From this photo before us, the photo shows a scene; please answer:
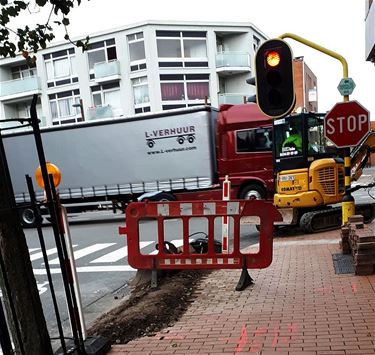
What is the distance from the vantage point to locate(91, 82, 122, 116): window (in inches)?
1453

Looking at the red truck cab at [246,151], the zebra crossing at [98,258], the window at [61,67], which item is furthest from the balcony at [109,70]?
the zebra crossing at [98,258]

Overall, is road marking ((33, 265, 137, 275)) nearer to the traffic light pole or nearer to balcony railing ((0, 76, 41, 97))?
the traffic light pole

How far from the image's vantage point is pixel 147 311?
5254 millimetres

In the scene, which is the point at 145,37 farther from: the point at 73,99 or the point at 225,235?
the point at 225,235

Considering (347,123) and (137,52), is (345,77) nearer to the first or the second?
(347,123)

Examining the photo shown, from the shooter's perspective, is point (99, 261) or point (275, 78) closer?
point (275, 78)

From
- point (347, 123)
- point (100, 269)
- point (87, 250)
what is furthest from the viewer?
point (87, 250)

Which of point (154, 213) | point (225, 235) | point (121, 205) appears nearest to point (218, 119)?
point (121, 205)

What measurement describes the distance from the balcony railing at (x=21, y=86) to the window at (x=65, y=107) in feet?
5.28

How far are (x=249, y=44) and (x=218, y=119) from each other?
2366cm

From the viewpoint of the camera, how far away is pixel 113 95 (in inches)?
1464

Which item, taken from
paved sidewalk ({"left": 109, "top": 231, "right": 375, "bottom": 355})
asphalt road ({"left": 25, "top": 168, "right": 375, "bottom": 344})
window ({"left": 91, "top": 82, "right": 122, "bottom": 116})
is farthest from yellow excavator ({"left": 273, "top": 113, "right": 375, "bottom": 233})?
window ({"left": 91, "top": 82, "right": 122, "bottom": 116})

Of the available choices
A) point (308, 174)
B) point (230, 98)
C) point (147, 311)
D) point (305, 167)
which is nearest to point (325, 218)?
point (308, 174)

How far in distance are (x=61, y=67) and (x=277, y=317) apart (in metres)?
37.2
